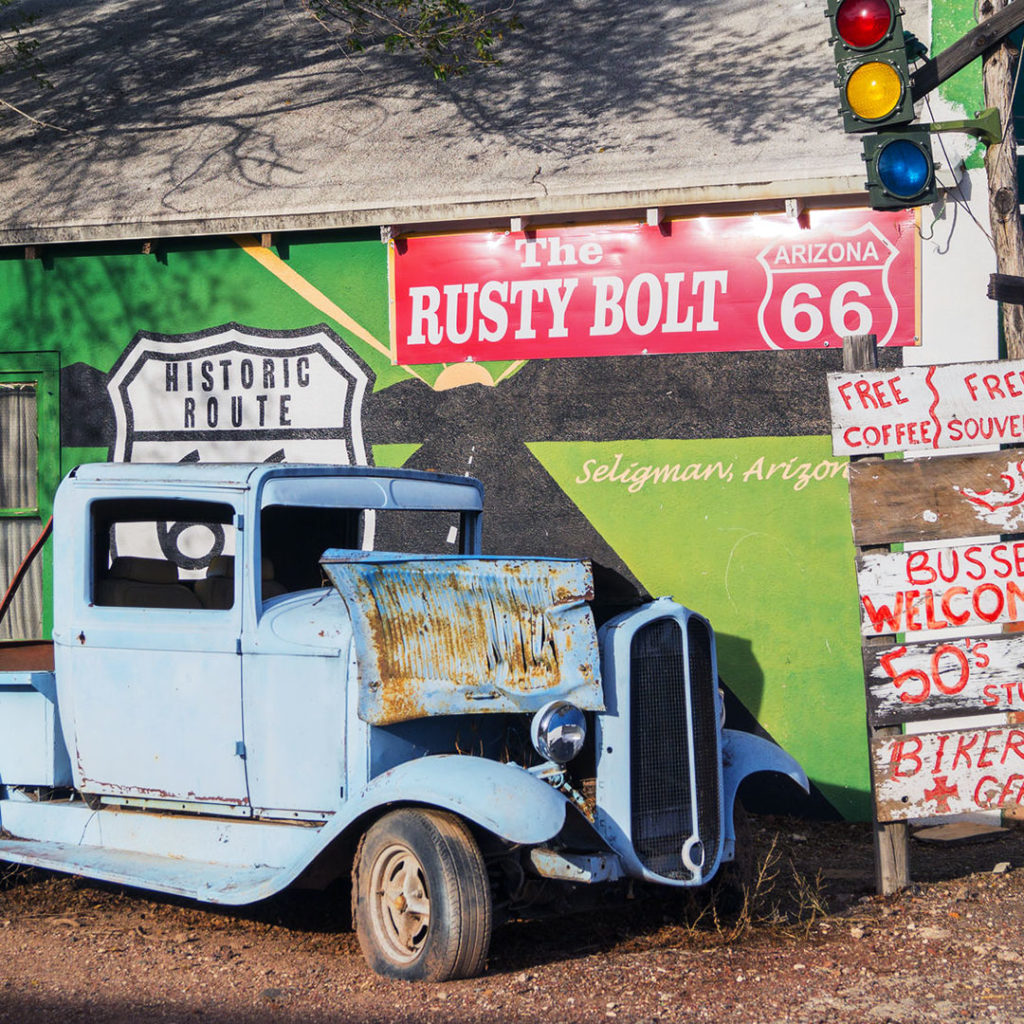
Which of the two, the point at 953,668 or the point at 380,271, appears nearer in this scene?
the point at 953,668

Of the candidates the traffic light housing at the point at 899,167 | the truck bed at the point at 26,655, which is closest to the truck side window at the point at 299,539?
the truck bed at the point at 26,655

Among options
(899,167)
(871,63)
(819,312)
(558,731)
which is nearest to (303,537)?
(558,731)

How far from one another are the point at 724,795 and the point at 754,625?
9.00 ft

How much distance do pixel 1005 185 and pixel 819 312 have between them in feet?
5.53

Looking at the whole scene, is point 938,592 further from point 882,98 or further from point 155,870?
point 155,870

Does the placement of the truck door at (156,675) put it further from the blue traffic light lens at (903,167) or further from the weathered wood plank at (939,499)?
the blue traffic light lens at (903,167)

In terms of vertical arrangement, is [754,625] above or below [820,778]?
above

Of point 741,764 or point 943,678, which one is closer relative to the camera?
point 741,764

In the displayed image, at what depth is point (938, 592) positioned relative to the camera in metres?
5.85

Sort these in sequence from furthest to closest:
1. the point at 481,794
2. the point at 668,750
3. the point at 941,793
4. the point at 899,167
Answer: the point at 941,793 → the point at 899,167 → the point at 668,750 → the point at 481,794

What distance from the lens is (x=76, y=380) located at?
9367 mm

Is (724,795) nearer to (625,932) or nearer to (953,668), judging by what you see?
(625,932)

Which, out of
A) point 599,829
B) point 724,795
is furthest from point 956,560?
point 599,829

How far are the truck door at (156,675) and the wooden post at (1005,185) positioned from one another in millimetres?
3835
